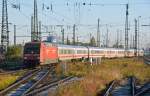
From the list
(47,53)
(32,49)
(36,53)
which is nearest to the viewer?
(36,53)

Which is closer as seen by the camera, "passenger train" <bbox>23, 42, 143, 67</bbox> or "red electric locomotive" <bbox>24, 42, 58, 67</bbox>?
"red electric locomotive" <bbox>24, 42, 58, 67</bbox>

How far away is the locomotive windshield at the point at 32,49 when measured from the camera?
46.6m

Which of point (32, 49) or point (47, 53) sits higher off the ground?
point (32, 49)

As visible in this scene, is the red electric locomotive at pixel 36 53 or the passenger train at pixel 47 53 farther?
the passenger train at pixel 47 53

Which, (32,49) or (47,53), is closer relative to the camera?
(32,49)

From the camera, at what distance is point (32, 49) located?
47.2 metres

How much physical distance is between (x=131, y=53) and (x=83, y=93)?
86.9m

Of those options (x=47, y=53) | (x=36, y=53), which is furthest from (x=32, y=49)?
(x=47, y=53)

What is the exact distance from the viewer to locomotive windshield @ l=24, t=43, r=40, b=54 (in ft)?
153

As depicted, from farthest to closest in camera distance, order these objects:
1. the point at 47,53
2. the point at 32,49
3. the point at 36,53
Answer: the point at 47,53
the point at 32,49
the point at 36,53

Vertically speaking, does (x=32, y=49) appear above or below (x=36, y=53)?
above

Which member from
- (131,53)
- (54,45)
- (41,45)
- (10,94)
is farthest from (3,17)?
(131,53)

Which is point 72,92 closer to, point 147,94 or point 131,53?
point 147,94

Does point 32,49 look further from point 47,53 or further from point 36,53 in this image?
point 47,53
